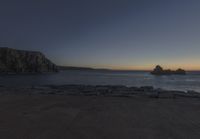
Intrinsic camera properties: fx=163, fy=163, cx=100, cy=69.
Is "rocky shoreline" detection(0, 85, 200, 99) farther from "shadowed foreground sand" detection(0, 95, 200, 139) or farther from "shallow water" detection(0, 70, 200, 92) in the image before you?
"shallow water" detection(0, 70, 200, 92)

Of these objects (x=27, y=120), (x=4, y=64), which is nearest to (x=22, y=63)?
(x=4, y=64)

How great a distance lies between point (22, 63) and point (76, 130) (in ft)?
407

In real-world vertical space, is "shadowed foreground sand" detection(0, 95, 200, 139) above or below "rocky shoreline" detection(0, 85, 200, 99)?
above

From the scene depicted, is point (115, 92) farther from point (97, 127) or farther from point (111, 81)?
point (111, 81)

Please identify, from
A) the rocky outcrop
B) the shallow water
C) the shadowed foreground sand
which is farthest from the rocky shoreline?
the rocky outcrop

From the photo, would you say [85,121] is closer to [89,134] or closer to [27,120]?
[89,134]

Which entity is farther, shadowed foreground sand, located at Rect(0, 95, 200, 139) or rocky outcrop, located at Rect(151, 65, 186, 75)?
rocky outcrop, located at Rect(151, 65, 186, 75)

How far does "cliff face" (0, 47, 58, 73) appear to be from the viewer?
107 m

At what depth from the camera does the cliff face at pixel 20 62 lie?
106900 mm

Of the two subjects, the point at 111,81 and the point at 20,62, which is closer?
the point at 111,81

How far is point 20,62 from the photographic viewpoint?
375ft

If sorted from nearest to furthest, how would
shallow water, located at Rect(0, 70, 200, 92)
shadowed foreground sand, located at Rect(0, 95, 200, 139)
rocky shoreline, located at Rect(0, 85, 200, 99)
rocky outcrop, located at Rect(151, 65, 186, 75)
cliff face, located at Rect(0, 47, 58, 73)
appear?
shadowed foreground sand, located at Rect(0, 95, 200, 139) < rocky shoreline, located at Rect(0, 85, 200, 99) < shallow water, located at Rect(0, 70, 200, 92) < cliff face, located at Rect(0, 47, 58, 73) < rocky outcrop, located at Rect(151, 65, 186, 75)

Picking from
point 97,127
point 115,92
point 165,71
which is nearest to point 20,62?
point 165,71

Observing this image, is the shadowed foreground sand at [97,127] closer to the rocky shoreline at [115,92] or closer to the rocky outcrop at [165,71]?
the rocky shoreline at [115,92]
